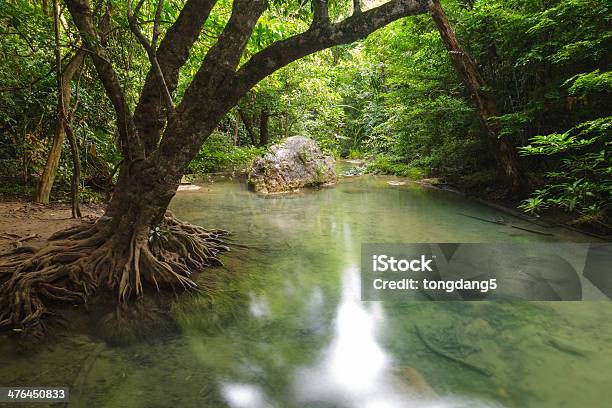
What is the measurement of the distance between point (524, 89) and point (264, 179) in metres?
7.10

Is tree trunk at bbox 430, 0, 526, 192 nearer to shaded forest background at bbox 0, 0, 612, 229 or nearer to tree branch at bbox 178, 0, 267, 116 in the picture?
shaded forest background at bbox 0, 0, 612, 229

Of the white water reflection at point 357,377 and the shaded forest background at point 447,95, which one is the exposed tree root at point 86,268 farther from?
the white water reflection at point 357,377

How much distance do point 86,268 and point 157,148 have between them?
5.15 feet

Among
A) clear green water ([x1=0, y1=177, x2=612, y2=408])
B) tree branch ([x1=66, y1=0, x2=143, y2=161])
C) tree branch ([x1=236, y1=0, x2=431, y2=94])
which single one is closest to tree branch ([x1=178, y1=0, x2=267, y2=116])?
tree branch ([x1=236, y1=0, x2=431, y2=94])

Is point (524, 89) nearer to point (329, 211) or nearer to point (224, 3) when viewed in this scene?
point (329, 211)

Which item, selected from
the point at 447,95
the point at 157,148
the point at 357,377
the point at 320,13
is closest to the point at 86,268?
the point at 157,148

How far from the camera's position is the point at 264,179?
11.4 metres

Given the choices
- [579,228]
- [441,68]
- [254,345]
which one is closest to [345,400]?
[254,345]

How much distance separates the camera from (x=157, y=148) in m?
4.29

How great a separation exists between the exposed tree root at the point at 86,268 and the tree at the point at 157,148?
0.01m

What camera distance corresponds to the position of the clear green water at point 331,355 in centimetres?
263

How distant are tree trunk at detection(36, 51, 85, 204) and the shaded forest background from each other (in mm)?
156

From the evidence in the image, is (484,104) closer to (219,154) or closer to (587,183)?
(587,183)

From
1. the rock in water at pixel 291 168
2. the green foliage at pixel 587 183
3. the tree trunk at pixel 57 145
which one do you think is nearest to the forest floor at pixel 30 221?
the tree trunk at pixel 57 145
